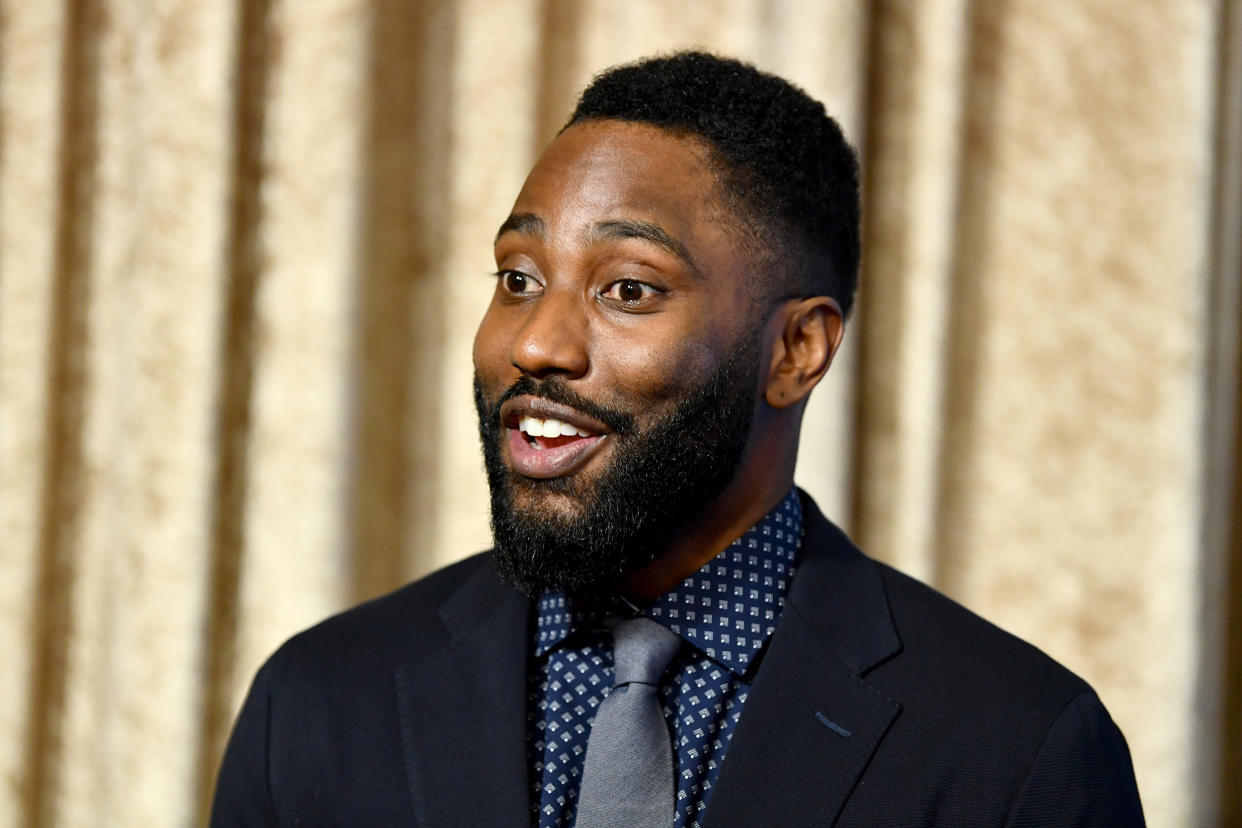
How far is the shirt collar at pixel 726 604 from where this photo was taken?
3.43 feet

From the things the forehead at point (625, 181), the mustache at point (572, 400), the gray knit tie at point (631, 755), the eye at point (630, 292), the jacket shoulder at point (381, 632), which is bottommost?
the gray knit tie at point (631, 755)

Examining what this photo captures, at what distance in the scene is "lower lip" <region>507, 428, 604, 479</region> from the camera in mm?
1007

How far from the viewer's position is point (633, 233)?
3.28ft

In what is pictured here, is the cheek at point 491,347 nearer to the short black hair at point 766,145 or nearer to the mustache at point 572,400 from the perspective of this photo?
the mustache at point 572,400

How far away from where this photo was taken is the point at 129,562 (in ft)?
5.09

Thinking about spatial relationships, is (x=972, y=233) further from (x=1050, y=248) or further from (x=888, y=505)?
(x=888, y=505)

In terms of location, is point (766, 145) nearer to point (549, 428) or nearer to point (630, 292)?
point (630, 292)

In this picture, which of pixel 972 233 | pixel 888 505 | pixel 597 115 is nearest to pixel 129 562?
pixel 597 115

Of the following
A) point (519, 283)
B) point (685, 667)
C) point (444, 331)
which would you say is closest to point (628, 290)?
point (519, 283)

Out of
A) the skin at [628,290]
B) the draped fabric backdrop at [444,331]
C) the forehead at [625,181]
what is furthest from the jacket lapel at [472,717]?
the draped fabric backdrop at [444,331]

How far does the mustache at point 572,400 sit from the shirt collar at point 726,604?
0.51 feet

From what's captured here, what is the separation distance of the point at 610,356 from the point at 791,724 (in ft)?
1.07

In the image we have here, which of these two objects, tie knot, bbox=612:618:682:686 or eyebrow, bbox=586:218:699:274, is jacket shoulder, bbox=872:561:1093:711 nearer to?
tie knot, bbox=612:618:682:686

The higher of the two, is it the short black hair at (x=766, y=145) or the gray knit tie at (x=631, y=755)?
the short black hair at (x=766, y=145)
